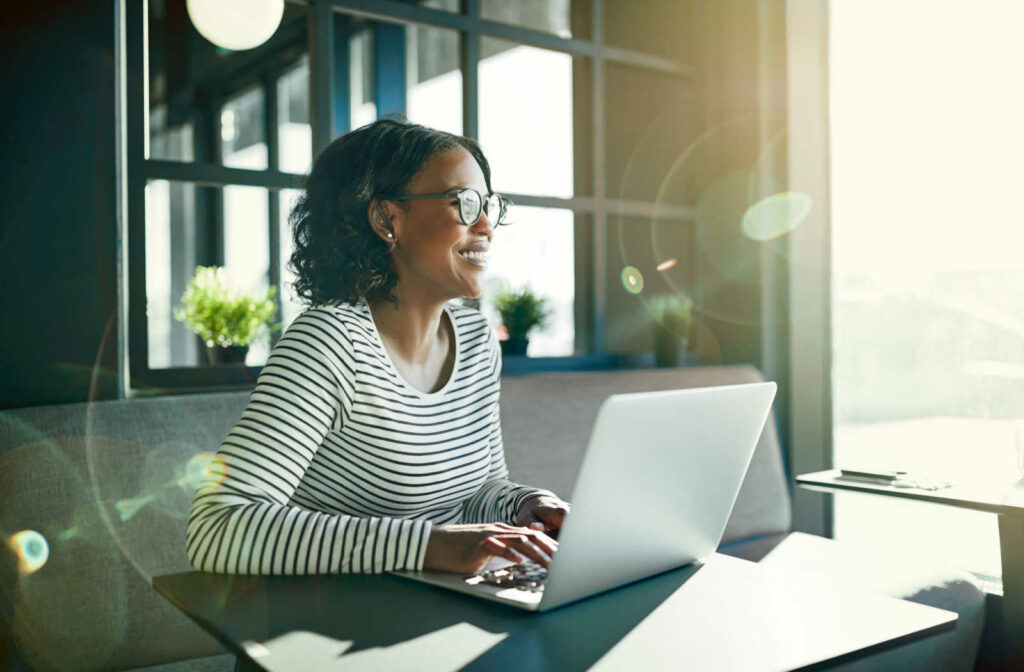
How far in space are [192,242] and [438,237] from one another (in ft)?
15.7

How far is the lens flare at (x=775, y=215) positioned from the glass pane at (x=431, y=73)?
4.48 feet

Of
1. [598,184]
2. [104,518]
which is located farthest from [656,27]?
[104,518]

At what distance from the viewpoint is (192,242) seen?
576 centimetres

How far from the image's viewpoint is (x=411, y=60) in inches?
170

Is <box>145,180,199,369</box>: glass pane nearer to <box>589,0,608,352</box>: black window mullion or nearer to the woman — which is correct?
<box>589,0,608,352</box>: black window mullion

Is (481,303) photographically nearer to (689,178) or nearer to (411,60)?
(689,178)

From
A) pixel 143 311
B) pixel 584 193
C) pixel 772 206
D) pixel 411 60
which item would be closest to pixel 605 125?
pixel 584 193

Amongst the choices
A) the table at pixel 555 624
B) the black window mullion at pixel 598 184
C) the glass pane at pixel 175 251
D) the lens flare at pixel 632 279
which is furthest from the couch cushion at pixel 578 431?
the glass pane at pixel 175 251

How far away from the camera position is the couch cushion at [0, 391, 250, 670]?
4.83 feet

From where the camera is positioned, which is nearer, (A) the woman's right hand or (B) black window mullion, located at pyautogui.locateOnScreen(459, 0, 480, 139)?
(A) the woman's right hand

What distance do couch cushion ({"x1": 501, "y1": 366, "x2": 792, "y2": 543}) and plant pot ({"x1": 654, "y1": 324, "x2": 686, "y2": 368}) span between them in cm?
25

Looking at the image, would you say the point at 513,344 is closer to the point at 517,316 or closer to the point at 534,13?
the point at 517,316

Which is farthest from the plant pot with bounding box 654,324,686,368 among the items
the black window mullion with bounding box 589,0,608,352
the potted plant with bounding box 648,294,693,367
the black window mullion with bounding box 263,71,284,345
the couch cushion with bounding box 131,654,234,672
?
the black window mullion with bounding box 263,71,284,345

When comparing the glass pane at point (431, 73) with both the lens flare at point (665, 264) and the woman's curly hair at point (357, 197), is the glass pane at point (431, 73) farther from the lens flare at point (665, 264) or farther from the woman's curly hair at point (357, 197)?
the woman's curly hair at point (357, 197)
